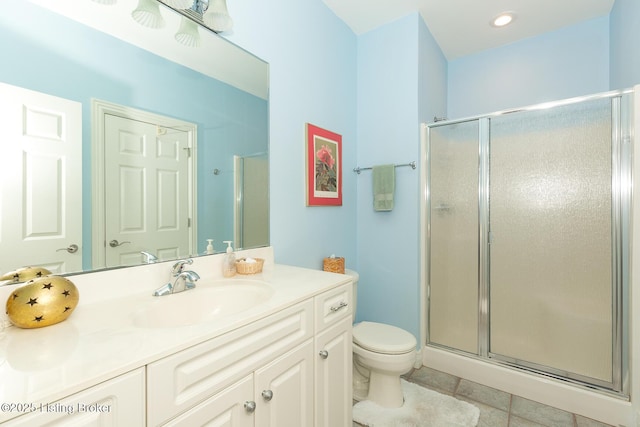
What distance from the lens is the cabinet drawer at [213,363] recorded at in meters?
0.63

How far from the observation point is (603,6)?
6.86 feet

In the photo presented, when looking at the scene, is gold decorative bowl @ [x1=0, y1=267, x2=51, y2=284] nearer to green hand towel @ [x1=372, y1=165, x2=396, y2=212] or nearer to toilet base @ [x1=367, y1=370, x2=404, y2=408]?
toilet base @ [x1=367, y1=370, x2=404, y2=408]

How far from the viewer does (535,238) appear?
5.90ft

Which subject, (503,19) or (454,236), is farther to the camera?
(503,19)

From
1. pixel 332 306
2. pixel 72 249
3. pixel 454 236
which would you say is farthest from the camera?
pixel 454 236

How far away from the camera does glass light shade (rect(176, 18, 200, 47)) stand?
1229 millimetres

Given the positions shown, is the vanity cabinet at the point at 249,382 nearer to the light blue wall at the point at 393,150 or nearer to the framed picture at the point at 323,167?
the framed picture at the point at 323,167

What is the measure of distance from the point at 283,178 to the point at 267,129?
0.29 meters

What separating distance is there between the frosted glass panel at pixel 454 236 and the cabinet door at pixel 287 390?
1405 millimetres

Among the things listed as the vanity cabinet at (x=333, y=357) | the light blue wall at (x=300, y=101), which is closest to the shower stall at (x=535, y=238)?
the light blue wall at (x=300, y=101)

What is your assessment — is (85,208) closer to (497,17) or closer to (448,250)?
(448,250)

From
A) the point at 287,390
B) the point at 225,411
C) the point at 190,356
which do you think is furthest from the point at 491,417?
the point at 190,356

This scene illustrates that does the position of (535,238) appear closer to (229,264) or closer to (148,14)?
(229,264)

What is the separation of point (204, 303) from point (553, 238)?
1.99m
